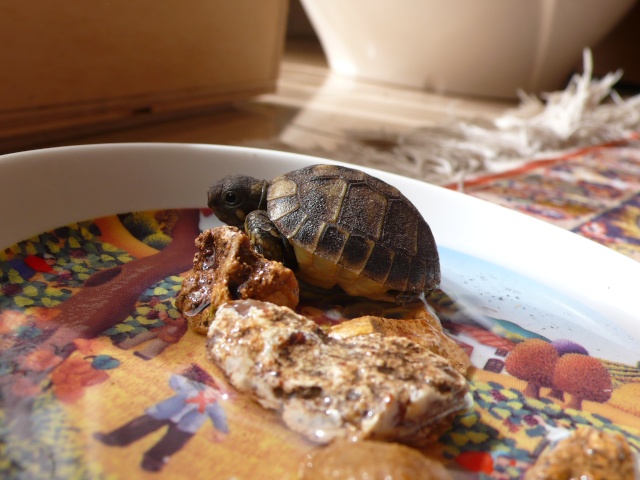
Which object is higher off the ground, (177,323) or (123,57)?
(123,57)

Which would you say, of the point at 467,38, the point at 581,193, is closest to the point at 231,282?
the point at 581,193

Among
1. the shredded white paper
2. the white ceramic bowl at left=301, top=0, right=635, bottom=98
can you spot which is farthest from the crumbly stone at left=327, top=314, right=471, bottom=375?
the white ceramic bowl at left=301, top=0, right=635, bottom=98

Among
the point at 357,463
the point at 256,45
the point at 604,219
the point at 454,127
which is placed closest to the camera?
the point at 357,463

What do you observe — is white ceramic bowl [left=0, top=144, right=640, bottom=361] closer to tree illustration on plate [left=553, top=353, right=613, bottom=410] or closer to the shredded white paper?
tree illustration on plate [left=553, top=353, right=613, bottom=410]

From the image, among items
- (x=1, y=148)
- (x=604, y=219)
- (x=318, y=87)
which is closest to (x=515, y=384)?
(x=604, y=219)

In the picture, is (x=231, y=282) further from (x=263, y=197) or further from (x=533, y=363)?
(x=533, y=363)

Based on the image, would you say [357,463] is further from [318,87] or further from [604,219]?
[318,87]

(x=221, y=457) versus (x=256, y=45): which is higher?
(x=256, y=45)
